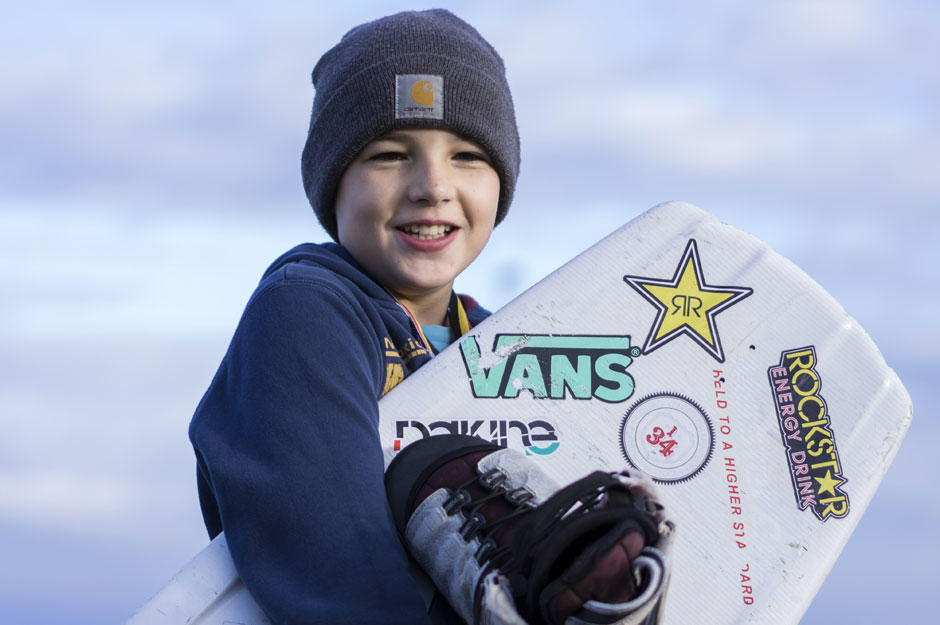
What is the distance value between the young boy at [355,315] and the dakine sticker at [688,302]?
39 centimetres

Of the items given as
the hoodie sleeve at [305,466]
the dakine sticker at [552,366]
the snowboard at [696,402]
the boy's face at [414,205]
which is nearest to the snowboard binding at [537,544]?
the hoodie sleeve at [305,466]

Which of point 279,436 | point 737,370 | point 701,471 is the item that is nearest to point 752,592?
point 701,471

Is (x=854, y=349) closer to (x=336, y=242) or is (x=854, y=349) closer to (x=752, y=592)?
(x=752, y=592)

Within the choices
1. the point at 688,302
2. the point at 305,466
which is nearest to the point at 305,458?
the point at 305,466

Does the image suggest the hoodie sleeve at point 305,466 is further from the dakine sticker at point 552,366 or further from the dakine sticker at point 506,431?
the dakine sticker at point 552,366

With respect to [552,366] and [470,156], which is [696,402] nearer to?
[552,366]

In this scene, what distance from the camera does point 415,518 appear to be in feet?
4.63

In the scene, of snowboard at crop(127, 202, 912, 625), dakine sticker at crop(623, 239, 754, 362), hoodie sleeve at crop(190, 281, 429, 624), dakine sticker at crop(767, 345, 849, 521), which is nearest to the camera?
hoodie sleeve at crop(190, 281, 429, 624)

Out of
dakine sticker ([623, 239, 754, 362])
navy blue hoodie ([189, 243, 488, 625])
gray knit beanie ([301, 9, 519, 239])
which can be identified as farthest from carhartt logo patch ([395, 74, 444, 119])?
dakine sticker ([623, 239, 754, 362])

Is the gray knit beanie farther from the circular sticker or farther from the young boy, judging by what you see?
the circular sticker

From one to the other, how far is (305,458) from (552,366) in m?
0.67

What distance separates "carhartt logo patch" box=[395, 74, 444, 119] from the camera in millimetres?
1889

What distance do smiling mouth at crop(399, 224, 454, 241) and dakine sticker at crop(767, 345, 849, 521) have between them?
2.35ft

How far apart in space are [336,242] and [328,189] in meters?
0.17
